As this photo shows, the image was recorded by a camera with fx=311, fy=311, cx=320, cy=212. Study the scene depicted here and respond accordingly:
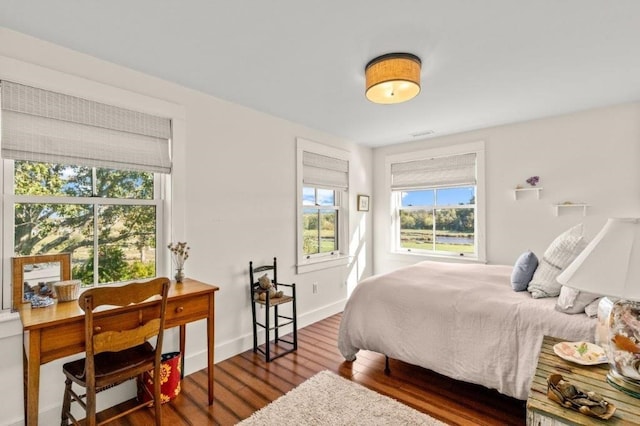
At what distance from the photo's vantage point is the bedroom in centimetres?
213

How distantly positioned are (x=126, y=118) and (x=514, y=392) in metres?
3.24

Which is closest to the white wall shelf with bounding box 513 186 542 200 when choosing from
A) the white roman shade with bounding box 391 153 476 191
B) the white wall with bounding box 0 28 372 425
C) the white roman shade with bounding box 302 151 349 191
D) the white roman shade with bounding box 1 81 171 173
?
the white roman shade with bounding box 391 153 476 191

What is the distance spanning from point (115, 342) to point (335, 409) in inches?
56.2

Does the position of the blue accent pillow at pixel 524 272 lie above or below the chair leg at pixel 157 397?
above

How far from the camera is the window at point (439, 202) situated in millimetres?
4031

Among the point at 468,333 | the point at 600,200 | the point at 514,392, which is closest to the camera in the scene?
the point at 514,392

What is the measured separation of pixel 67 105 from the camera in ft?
6.66

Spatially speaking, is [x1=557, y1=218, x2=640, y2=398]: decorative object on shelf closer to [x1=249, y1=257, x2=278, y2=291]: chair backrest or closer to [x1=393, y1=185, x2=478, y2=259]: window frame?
[x1=249, y1=257, x2=278, y2=291]: chair backrest

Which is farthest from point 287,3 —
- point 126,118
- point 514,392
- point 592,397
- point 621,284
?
point 514,392

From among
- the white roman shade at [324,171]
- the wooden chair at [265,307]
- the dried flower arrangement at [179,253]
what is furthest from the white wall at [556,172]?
the dried flower arrangement at [179,253]

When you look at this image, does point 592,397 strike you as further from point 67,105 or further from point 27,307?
point 67,105

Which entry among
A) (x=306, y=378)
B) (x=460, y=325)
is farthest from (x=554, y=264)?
(x=306, y=378)

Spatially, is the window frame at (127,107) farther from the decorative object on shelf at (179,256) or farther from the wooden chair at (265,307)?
the wooden chair at (265,307)

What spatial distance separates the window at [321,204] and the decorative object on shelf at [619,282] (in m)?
2.78
